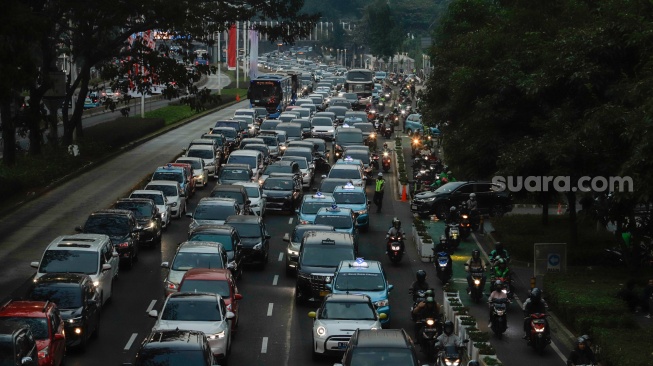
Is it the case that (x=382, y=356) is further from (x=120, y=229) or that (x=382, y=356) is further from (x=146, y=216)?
(x=146, y=216)

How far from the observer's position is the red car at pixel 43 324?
2314 centimetres

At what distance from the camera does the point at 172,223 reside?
150 feet

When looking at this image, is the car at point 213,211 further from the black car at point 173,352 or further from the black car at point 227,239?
the black car at point 173,352

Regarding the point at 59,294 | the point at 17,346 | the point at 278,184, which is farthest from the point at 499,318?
the point at 278,184

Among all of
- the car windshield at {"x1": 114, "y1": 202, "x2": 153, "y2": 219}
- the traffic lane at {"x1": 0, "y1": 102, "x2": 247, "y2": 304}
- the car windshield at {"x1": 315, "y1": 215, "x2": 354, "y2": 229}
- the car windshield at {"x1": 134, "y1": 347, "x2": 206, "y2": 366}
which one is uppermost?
the car windshield at {"x1": 134, "y1": 347, "x2": 206, "y2": 366}

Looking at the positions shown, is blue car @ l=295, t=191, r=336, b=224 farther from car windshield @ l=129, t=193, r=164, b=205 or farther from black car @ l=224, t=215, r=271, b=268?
car windshield @ l=129, t=193, r=164, b=205

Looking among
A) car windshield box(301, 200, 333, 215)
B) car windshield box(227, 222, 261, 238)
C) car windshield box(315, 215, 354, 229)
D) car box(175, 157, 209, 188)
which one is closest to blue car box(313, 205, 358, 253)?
car windshield box(315, 215, 354, 229)

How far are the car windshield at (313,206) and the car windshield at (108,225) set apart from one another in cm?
752

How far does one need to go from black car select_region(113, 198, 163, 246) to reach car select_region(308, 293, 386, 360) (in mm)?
13761

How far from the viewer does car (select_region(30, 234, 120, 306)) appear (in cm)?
3027

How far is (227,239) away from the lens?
115 ft

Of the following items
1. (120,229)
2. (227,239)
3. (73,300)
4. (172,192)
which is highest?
(73,300)

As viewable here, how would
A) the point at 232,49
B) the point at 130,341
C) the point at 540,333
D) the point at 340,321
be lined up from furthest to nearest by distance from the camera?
the point at 232,49
the point at 130,341
the point at 540,333
the point at 340,321

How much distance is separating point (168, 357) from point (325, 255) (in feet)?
41.3
